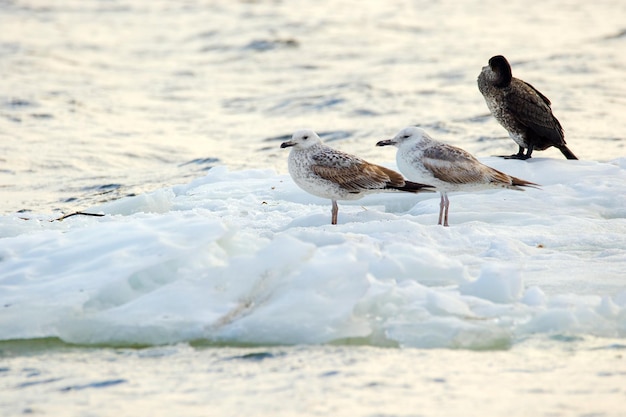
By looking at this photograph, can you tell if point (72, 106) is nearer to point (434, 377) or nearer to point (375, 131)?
point (375, 131)

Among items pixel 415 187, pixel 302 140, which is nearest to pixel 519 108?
pixel 415 187

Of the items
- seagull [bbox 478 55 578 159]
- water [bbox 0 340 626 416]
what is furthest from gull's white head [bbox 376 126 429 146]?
water [bbox 0 340 626 416]

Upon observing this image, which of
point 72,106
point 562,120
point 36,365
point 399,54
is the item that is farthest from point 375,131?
point 36,365

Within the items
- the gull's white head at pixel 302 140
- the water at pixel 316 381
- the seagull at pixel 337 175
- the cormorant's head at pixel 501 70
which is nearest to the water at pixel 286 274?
the water at pixel 316 381

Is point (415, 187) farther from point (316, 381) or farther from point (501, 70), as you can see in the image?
point (316, 381)

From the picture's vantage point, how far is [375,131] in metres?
16.9

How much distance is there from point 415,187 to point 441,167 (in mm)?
333

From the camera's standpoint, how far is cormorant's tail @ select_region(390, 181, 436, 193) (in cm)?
901

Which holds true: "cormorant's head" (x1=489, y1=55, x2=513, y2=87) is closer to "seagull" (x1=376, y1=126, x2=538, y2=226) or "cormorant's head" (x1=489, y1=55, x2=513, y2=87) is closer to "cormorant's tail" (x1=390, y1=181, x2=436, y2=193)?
"seagull" (x1=376, y1=126, x2=538, y2=226)

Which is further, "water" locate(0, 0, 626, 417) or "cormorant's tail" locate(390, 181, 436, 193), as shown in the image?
"cormorant's tail" locate(390, 181, 436, 193)

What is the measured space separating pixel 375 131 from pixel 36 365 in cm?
1093

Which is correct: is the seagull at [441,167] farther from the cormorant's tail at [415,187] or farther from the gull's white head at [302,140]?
the gull's white head at [302,140]

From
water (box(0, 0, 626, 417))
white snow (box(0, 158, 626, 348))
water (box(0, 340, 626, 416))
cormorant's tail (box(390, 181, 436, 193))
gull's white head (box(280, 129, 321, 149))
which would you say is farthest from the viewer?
gull's white head (box(280, 129, 321, 149))

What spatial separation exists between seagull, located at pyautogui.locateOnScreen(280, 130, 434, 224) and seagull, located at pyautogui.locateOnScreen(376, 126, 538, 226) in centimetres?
15
